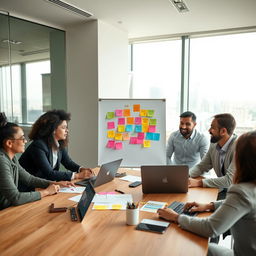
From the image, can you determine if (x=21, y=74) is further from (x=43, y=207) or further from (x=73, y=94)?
(x=43, y=207)

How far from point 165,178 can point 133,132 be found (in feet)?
4.34

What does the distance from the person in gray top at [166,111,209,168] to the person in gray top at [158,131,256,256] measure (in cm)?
187

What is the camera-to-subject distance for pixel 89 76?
13.4 feet

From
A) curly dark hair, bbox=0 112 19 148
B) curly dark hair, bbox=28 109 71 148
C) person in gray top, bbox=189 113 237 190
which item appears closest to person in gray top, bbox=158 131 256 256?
person in gray top, bbox=189 113 237 190

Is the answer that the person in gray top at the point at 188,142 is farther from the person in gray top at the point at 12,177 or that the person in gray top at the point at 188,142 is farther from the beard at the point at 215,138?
the person in gray top at the point at 12,177

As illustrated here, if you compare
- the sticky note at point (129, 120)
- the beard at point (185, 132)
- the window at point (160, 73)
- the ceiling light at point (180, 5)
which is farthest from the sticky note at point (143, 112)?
the window at point (160, 73)

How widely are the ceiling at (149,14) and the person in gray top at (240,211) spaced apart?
92.5 inches

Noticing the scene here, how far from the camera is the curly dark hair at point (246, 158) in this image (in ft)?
4.51

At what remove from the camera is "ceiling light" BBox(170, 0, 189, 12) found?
3.14 m

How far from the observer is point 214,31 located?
4.26 metres

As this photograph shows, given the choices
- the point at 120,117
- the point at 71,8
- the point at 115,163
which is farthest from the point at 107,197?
the point at 71,8

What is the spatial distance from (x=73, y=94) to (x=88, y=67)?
20.2 inches

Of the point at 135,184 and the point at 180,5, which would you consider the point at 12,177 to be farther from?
the point at 180,5

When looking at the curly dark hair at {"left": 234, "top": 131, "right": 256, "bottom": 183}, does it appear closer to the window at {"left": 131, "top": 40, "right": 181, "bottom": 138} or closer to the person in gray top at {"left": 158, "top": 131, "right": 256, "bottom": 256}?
the person in gray top at {"left": 158, "top": 131, "right": 256, "bottom": 256}
